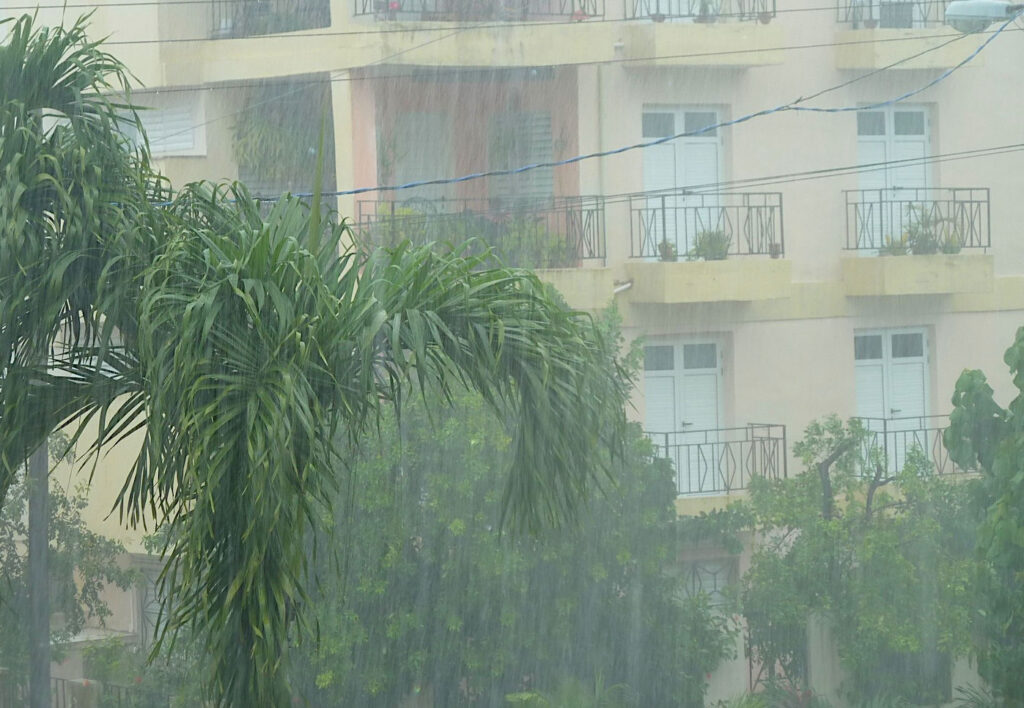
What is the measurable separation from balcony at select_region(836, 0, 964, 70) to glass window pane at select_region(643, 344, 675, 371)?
1.87 meters

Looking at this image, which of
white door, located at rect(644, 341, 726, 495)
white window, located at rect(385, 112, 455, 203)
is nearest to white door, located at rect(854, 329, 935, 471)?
white door, located at rect(644, 341, 726, 495)

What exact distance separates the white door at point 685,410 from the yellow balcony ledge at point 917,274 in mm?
891

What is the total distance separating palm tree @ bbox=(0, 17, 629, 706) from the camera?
2973mm

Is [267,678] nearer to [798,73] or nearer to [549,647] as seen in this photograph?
[549,647]

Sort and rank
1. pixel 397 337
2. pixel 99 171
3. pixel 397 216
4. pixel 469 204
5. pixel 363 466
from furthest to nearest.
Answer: pixel 469 204 < pixel 397 216 < pixel 363 466 < pixel 99 171 < pixel 397 337

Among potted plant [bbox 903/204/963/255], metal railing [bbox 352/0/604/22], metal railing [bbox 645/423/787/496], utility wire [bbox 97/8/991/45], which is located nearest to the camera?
utility wire [bbox 97/8/991/45]

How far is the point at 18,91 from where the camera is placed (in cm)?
349

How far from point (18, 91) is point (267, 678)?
1.70 m

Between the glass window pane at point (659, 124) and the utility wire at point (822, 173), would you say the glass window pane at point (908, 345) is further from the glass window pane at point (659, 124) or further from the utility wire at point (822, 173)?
the glass window pane at point (659, 124)

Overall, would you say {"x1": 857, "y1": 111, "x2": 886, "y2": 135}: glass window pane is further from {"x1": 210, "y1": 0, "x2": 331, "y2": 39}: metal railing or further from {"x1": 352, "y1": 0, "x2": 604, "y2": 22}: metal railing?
{"x1": 210, "y1": 0, "x2": 331, "y2": 39}: metal railing

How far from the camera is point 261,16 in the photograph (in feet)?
23.8

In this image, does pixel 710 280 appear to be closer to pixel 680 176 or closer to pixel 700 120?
pixel 680 176

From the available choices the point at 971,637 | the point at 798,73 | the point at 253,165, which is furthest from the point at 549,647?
the point at 798,73

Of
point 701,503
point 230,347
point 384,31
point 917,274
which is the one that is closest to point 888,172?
point 917,274
